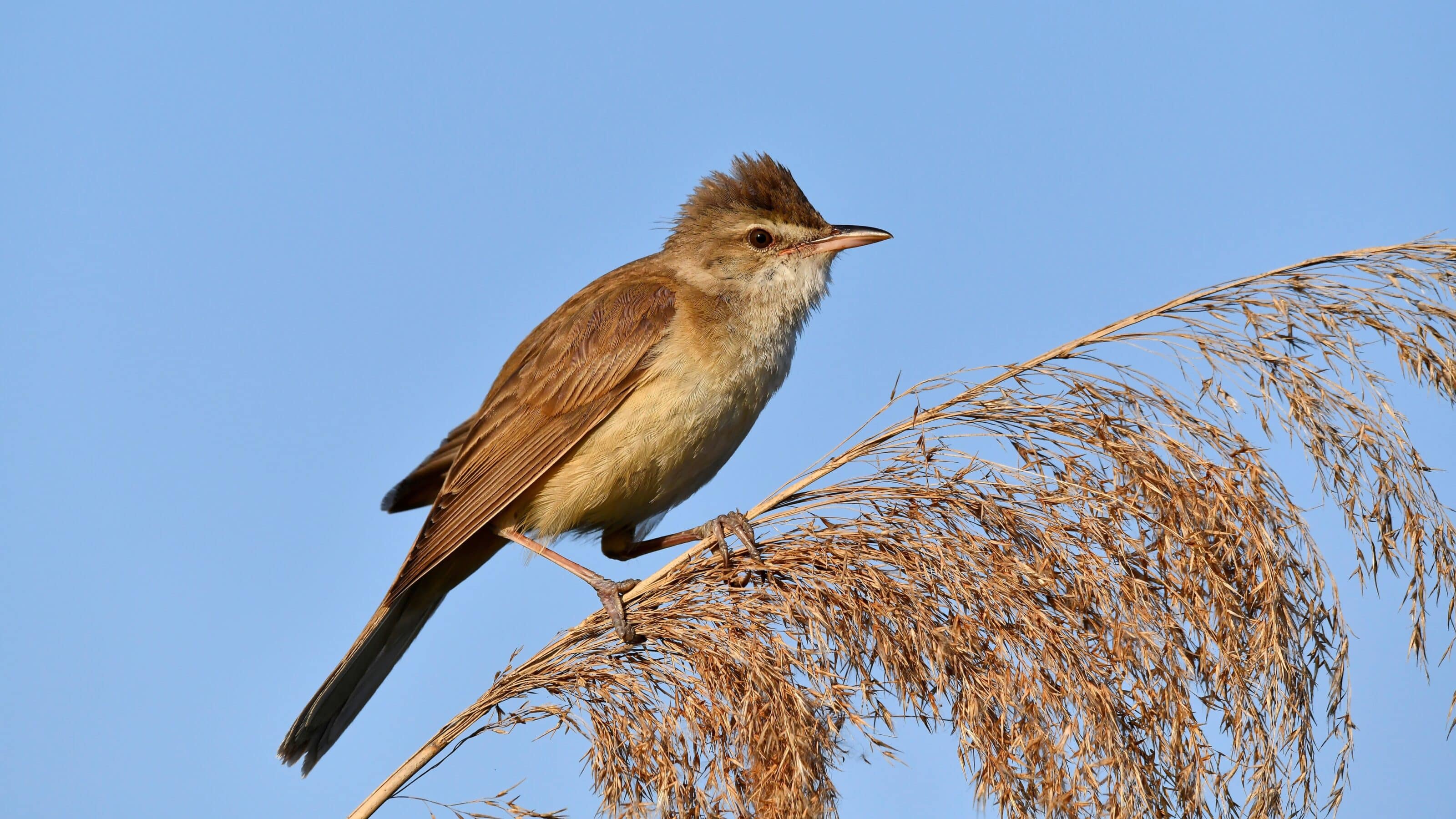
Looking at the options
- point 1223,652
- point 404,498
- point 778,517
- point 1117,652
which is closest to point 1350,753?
point 1223,652

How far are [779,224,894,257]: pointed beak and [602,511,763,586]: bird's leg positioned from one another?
4.13ft

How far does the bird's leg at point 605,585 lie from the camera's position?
9.87 ft

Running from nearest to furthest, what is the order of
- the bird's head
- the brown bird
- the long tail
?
the long tail < the brown bird < the bird's head

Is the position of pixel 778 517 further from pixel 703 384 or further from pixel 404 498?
pixel 404 498

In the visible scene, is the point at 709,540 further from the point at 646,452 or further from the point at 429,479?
the point at 429,479

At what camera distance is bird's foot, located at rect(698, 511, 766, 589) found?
298 centimetres

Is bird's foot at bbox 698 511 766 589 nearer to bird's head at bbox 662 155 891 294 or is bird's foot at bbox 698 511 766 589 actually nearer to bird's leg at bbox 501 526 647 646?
bird's leg at bbox 501 526 647 646

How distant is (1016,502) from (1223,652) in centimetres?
52

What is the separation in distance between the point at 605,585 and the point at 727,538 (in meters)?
0.45

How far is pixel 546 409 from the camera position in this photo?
15.0ft

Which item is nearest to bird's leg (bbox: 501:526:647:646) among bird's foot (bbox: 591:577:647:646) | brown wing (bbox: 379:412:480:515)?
bird's foot (bbox: 591:577:647:646)

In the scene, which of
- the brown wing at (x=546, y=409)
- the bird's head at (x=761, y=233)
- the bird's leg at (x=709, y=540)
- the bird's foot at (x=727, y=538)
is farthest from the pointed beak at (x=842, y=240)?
the bird's foot at (x=727, y=538)

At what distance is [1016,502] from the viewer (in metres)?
2.67

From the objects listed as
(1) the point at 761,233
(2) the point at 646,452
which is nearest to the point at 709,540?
(2) the point at 646,452
